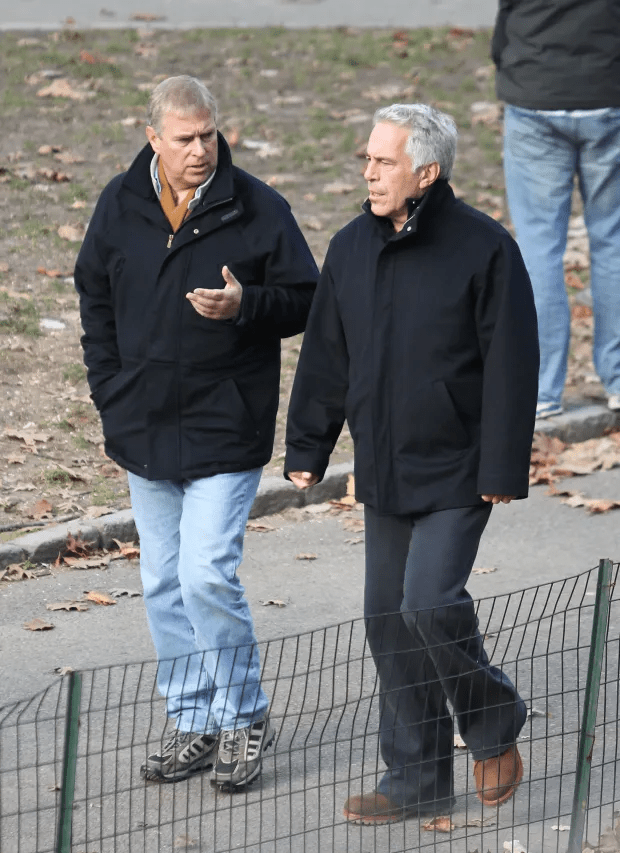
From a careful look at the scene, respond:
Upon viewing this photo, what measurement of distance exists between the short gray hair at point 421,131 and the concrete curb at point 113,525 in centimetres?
313

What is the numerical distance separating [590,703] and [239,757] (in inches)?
46.4

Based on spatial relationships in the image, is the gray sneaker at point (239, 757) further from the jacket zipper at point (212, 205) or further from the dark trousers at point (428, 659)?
the jacket zipper at point (212, 205)

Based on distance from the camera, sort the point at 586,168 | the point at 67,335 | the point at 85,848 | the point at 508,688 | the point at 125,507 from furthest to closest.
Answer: the point at 67,335 < the point at 586,168 < the point at 125,507 < the point at 508,688 < the point at 85,848

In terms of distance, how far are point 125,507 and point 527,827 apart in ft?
10.6

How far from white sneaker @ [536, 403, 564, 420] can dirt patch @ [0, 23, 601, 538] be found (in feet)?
1.95

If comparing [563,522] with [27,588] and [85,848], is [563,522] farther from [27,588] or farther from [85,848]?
[85,848]

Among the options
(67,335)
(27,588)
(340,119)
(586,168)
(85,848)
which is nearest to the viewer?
(85,848)

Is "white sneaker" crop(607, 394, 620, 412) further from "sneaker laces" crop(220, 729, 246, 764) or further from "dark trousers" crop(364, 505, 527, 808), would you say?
"sneaker laces" crop(220, 729, 246, 764)

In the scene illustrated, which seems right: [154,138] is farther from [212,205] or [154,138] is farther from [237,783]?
[237,783]

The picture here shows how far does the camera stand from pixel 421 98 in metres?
13.8

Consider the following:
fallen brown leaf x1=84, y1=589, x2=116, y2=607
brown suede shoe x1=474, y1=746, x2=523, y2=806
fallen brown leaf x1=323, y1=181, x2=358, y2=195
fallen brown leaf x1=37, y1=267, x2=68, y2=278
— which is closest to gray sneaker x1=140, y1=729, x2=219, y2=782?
brown suede shoe x1=474, y1=746, x2=523, y2=806

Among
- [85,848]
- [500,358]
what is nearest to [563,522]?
[500,358]

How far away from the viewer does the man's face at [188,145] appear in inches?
175

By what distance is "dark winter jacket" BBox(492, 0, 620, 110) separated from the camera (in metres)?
7.77
